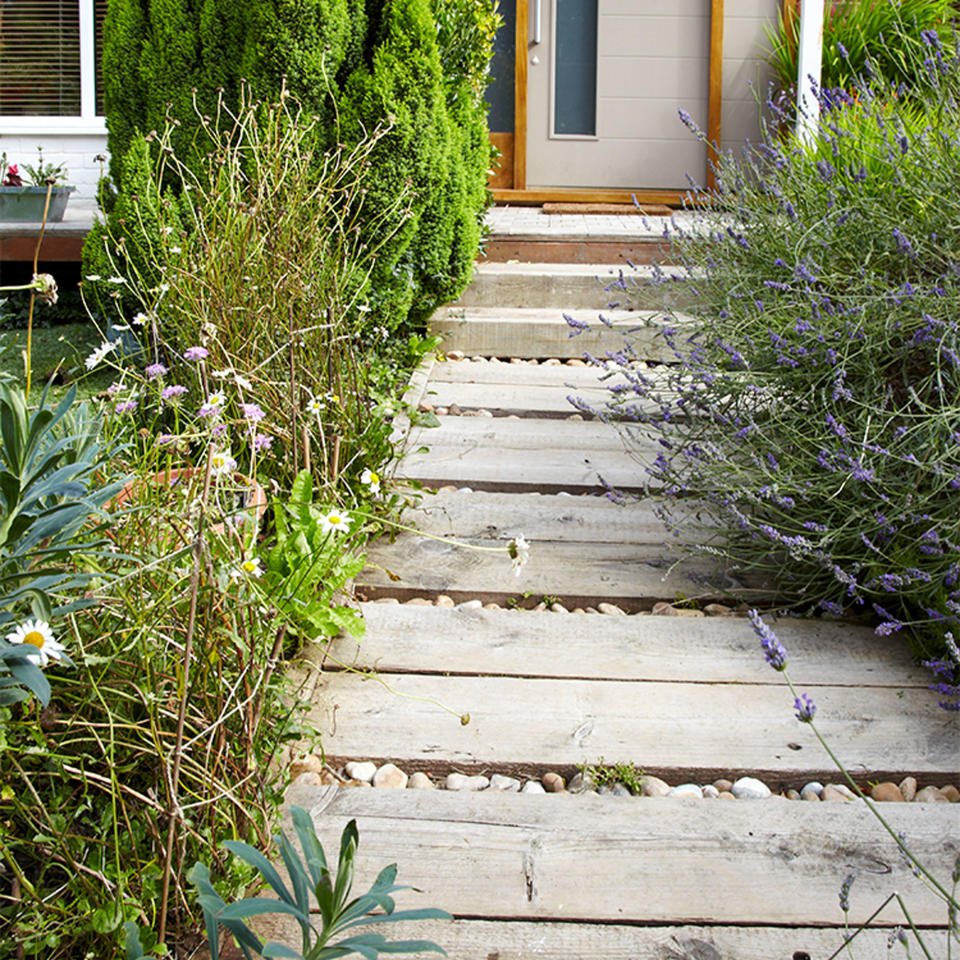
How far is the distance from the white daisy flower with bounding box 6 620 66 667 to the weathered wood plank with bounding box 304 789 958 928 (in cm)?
53

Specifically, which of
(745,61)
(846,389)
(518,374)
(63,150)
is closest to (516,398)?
(518,374)

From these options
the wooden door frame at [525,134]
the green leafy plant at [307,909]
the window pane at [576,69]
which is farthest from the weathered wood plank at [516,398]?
the window pane at [576,69]

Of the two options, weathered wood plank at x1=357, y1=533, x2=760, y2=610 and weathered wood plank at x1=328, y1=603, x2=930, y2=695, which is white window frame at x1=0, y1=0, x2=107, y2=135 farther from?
weathered wood plank at x1=328, y1=603, x2=930, y2=695

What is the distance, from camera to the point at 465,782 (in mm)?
1628

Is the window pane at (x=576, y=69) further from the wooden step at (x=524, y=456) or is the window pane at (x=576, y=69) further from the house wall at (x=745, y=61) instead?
the wooden step at (x=524, y=456)

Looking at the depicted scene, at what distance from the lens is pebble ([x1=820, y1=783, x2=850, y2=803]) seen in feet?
5.23

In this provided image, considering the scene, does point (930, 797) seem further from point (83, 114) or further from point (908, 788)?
point (83, 114)

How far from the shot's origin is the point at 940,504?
1.89 m

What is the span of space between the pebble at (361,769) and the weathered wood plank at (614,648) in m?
0.29

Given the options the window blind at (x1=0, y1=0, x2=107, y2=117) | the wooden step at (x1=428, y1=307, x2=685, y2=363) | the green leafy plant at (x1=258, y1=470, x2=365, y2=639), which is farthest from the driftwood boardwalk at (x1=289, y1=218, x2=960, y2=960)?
the window blind at (x1=0, y1=0, x2=107, y2=117)

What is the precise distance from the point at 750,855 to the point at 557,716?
0.45 m

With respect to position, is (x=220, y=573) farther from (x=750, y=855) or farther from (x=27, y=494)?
(x=750, y=855)

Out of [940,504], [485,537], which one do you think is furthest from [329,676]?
[940,504]

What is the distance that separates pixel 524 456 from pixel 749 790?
1.70 m
